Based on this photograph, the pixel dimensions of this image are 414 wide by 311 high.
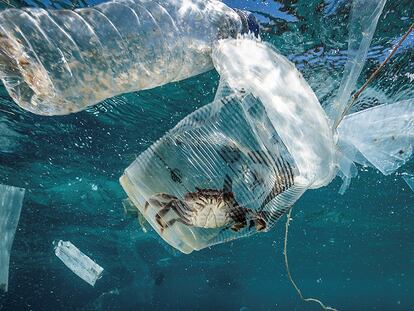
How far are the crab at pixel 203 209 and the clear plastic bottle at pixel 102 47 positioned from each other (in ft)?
4.48

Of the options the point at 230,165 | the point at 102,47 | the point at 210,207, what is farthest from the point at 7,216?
the point at 230,165

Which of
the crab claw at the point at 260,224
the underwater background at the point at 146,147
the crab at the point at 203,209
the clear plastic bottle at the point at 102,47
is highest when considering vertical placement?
the clear plastic bottle at the point at 102,47

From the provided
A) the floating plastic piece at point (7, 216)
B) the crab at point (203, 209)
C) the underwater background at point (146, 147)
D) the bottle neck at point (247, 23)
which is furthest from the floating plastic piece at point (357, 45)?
the floating plastic piece at point (7, 216)

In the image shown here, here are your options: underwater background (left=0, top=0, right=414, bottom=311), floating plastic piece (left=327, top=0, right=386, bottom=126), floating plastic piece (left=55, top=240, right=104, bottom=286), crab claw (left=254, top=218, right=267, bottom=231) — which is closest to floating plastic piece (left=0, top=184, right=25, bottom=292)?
floating plastic piece (left=55, top=240, right=104, bottom=286)

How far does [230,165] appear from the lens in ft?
6.54

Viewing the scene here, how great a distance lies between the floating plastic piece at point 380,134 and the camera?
356 cm

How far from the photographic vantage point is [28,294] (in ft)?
195

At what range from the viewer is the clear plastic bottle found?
2.44 metres

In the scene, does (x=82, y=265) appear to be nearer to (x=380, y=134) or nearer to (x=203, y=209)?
(x=203, y=209)

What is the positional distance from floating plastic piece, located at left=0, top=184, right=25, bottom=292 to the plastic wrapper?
14.1ft

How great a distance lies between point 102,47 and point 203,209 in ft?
5.73

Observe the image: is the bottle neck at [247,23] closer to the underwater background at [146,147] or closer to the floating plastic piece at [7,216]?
the underwater background at [146,147]

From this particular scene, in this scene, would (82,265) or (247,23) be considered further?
(82,265)

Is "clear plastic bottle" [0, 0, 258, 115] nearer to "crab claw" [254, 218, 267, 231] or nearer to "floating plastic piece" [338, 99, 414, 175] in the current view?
"floating plastic piece" [338, 99, 414, 175]
